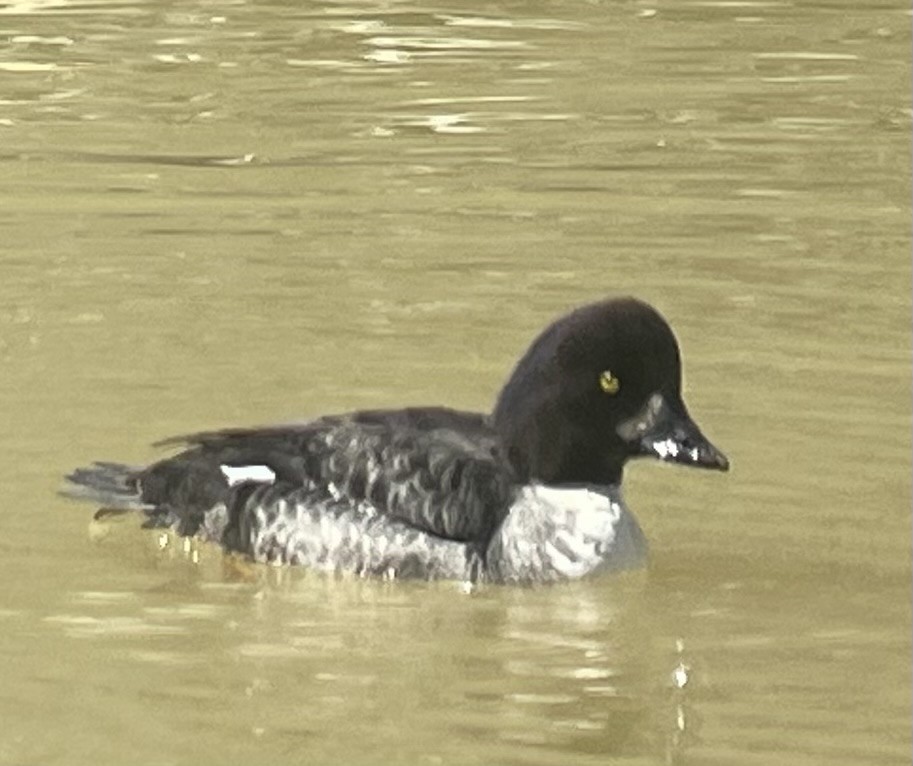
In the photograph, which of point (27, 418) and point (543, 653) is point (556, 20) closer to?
point (27, 418)

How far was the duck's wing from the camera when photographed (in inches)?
403

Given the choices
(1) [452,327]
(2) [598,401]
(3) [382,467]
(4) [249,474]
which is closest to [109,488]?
(4) [249,474]

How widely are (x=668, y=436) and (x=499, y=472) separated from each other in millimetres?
564

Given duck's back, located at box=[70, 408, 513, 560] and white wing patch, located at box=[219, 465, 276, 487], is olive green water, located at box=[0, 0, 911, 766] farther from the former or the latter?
white wing patch, located at box=[219, 465, 276, 487]

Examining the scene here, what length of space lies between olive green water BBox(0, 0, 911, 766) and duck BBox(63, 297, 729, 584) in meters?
0.11

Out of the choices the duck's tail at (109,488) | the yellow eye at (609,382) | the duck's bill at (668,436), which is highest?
the yellow eye at (609,382)

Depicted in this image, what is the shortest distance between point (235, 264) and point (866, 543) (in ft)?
12.8

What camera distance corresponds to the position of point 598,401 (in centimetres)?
1038

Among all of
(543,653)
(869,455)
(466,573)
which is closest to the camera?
(543,653)

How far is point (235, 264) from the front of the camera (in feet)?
44.0

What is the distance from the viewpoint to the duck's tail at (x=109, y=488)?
10.8 metres

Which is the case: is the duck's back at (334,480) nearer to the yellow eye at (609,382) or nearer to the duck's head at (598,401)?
the duck's head at (598,401)

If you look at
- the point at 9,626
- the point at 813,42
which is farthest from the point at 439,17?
the point at 9,626

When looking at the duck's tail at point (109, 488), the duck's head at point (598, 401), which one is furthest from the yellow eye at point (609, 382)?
the duck's tail at point (109, 488)
